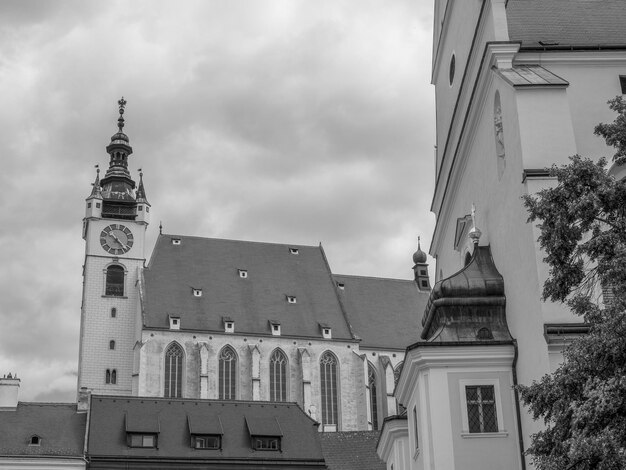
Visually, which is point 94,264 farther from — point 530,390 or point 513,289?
point 530,390

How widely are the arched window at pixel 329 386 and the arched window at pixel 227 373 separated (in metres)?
5.78

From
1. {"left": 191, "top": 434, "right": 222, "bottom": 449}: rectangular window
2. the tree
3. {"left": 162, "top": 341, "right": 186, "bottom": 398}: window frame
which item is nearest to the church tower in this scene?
{"left": 162, "top": 341, "right": 186, "bottom": 398}: window frame

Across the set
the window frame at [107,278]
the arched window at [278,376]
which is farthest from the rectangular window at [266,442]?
the window frame at [107,278]

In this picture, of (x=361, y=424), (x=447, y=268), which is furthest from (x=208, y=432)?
(x=361, y=424)

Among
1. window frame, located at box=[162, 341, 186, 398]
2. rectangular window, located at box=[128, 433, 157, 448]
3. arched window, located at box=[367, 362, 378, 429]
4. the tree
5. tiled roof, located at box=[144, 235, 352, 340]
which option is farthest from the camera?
arched window, located at box=[367, 362, 378, 429]

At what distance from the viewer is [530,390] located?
10.9 m

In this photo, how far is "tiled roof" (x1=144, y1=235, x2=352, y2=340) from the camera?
6172 cm

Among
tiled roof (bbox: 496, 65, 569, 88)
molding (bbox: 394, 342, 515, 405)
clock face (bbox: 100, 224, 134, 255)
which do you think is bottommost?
molding (bbox: 394, 342, 515, 405)

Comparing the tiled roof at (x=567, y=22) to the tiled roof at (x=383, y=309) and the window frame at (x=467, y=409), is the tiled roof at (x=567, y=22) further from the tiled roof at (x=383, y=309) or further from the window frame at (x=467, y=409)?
the tiled roof at (x=383, y=309)

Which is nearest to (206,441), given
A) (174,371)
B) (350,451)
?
(350,451)

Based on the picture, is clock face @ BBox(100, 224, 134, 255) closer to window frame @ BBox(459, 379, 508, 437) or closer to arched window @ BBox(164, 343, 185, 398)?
arched window @ BBox(164, 343, 185, 398)

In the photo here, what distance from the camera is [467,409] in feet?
59.9

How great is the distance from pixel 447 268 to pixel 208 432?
1202 cm

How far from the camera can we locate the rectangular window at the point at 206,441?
3369cm
